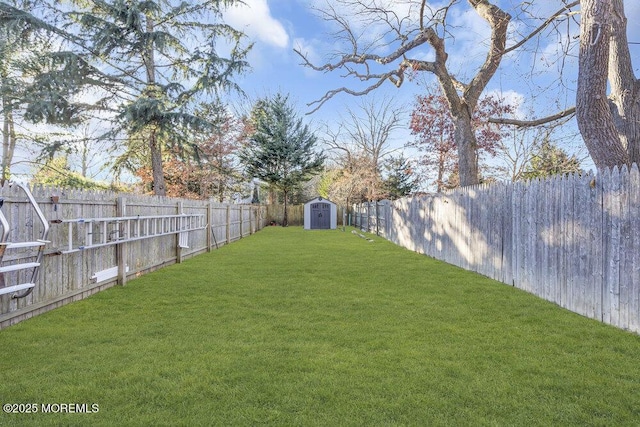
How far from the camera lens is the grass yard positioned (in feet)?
7.02

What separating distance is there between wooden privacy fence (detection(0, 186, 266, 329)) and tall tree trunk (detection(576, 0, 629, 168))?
679cm

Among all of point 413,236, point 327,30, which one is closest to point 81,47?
point 327,30

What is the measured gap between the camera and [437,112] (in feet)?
55.8

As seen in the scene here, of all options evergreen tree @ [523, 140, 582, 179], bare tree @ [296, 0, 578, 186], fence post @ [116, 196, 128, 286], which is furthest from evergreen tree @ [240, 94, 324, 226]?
fence post @ [116, 196, 128, 286]

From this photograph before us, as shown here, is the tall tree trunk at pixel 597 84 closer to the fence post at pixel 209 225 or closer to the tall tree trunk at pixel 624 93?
the tall tree trunk at pixel 624 93

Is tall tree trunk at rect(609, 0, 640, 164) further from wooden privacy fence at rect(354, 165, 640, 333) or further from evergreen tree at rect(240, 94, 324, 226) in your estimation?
evergreen tree at rect(240, 94, 324, 226)

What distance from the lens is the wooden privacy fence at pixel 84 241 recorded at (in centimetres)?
392

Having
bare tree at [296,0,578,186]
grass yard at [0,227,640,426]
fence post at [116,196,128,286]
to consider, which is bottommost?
grass yard at [0,227,640,426]

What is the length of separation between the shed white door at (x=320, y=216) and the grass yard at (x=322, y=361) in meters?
18.2

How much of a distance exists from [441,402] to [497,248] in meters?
4.76

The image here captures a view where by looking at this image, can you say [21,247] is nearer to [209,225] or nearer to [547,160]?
[209,225]

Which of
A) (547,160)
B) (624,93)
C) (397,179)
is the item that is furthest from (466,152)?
(397,179)

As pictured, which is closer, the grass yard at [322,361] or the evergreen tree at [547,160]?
A: the grass yard at [322,361]

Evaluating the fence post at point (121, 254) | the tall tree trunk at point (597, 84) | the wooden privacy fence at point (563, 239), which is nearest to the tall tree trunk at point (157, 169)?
the fence post at point (121, 254)
